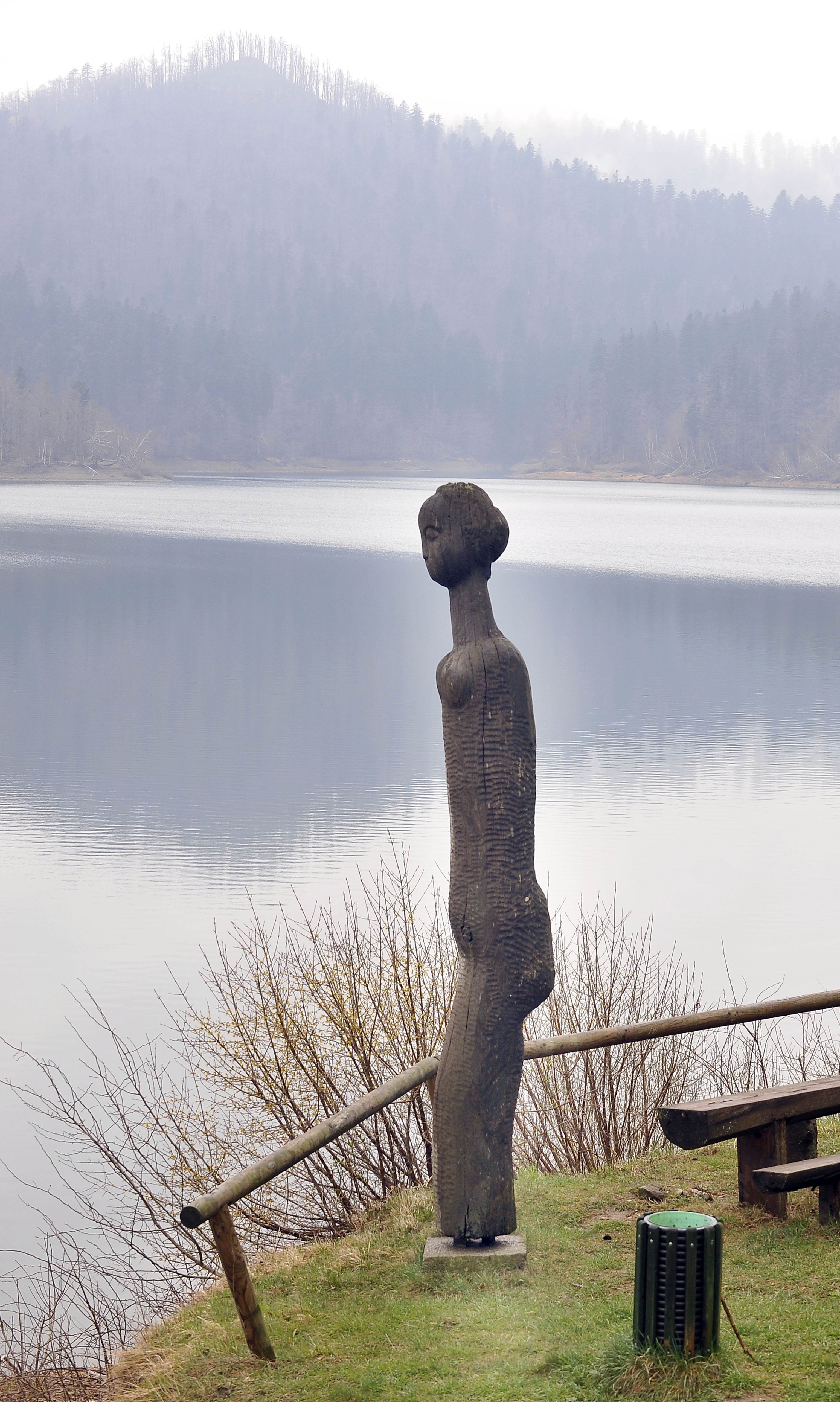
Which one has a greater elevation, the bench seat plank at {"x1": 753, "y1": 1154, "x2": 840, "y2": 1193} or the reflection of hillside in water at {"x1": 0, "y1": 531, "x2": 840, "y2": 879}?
the bench seat plank at {"x1": 753, "y1": 1154, "x2": 840, "y2": 1193}

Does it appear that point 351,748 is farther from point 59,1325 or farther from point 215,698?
point 59,1325

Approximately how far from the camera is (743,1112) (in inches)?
286

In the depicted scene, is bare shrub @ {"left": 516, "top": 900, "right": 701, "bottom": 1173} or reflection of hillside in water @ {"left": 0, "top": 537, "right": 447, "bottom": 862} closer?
bare shrub @ {"left": 516, "top": 900, "right": 701, "bottom": 1173}

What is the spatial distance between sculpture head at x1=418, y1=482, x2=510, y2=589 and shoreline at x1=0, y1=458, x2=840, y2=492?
→ 14051 cm

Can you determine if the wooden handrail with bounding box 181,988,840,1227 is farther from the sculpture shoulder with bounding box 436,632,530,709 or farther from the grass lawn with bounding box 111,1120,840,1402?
the sculpture shoulder with bounding box 436,632,530,709

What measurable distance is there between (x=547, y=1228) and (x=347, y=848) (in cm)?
1650

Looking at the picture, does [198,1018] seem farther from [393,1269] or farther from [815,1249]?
[815,1249]

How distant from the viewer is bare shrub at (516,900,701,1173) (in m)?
11.3

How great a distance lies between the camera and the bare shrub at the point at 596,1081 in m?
11.3

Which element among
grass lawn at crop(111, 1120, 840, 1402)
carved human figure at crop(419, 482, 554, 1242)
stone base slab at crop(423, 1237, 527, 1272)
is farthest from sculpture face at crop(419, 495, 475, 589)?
grass lawn at crop(111, 1120, 840, 1402)

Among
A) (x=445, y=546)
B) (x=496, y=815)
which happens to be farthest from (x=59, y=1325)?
(x=445, y=546)

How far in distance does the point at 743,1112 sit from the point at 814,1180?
527mm

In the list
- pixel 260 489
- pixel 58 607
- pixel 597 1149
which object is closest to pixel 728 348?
pixel 260 489

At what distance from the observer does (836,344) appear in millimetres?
164375
